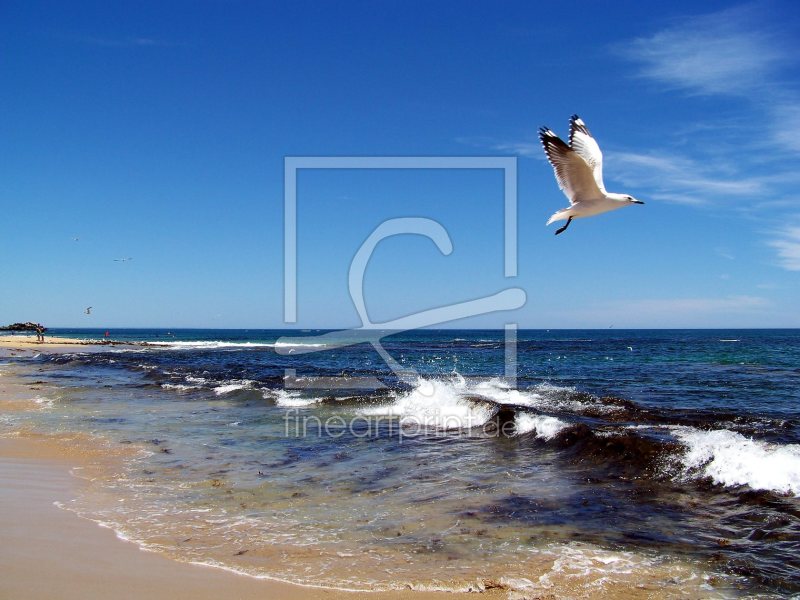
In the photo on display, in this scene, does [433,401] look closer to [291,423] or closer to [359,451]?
[291,423]

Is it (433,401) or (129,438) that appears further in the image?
(433,401)

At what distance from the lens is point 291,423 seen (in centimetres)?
1338

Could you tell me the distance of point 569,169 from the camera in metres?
7.96

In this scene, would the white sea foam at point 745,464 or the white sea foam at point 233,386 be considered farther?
the white sea foam at point 233,386

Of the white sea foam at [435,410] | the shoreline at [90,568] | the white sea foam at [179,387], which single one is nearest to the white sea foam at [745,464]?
the white sea foam at [435,410]

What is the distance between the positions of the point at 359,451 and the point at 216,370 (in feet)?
65.6

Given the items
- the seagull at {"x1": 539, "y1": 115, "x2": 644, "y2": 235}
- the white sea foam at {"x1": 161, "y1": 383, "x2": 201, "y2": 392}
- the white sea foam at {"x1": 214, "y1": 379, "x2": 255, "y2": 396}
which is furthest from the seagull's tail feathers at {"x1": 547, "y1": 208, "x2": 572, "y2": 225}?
the white sea foam at {"x1": 161, "y1": 383, "x2": 201, "y2": 392}

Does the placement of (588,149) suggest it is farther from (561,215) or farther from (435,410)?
(435,410)

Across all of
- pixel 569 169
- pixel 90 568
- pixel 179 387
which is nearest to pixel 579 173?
pixel 569 169

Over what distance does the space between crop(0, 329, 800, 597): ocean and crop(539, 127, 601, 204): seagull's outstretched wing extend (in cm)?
398

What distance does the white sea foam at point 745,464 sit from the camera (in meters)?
7.68

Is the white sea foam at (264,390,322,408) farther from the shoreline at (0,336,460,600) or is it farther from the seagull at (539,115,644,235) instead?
the seagull at (539,115,644,235)

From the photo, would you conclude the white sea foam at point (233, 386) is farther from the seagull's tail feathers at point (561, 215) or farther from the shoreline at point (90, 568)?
the seagull's tail feathers at point (561, 215)

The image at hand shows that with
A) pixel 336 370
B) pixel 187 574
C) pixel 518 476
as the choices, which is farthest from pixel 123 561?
pixel 336 370
